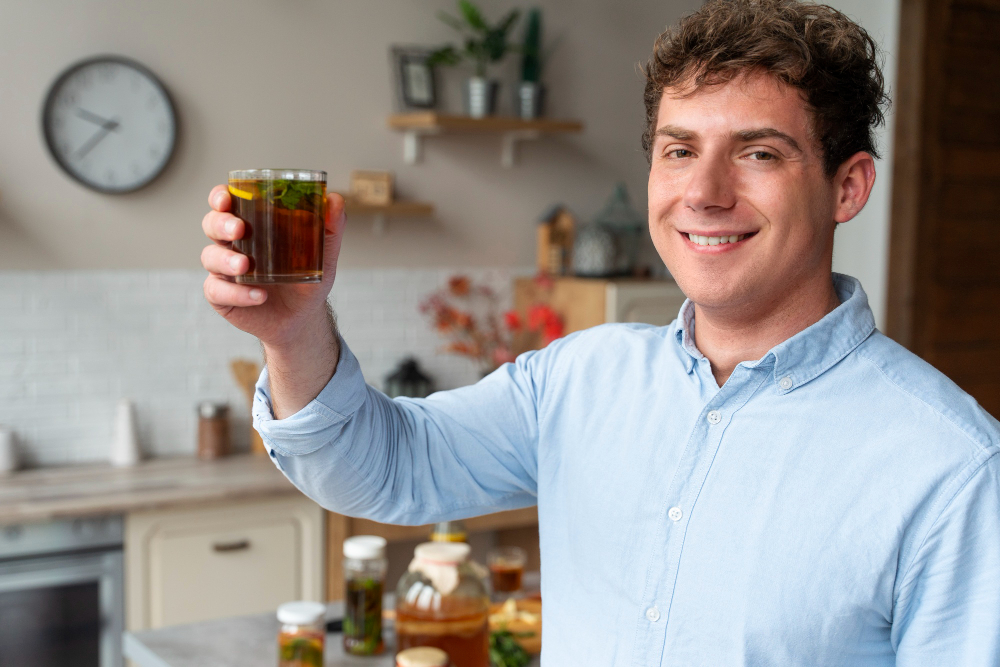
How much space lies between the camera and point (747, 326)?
1.33m

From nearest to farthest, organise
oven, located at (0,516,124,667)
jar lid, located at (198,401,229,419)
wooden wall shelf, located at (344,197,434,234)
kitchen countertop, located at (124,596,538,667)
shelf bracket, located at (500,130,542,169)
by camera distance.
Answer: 1. kitchen countertop, located at (124,596,538,667)
2. oven, located at (0,516,124,667)
3. jar lid, located at (198,401,229,419)
4. wooden wall shelf, located at (344,197,434,234)
5. shelf bracket, located at (500,130,542,169)

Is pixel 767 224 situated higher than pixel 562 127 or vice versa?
pixel 562 127

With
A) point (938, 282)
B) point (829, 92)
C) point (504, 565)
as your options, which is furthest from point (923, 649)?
point (938, 282)

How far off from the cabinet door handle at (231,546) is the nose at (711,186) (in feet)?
7.82

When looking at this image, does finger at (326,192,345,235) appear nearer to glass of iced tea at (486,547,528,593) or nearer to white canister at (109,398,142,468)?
glass of iced tea at (486,547,528,593)

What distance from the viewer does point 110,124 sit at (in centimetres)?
348

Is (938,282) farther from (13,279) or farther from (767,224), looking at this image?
(13,279)

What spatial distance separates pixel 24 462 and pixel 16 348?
0.41 meters

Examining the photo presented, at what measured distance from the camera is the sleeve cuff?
1242 mm

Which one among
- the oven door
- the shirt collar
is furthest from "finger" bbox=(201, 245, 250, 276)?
the oven door

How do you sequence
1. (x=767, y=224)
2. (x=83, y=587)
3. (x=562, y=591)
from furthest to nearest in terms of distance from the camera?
1. (x=83, y=587)
2. (x=562, y=591)
3. (x=767, y=224)

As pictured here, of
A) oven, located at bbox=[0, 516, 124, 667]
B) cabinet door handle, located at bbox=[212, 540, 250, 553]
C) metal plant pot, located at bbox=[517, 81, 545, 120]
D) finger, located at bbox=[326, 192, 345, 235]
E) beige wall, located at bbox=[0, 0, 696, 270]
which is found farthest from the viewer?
metal plant pot, located at bbox=[517, 81, 545, 120]

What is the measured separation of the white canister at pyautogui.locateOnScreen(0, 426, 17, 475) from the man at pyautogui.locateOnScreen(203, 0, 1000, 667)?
237cm

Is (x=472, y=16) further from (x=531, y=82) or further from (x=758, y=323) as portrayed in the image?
(x=758, y=323)
